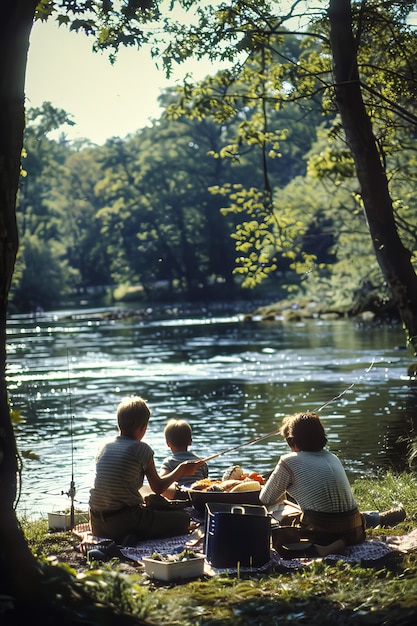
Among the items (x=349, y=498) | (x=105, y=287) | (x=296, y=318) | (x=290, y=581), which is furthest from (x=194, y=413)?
(x=105, y=287)

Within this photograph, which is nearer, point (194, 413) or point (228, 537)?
point (228, 537)

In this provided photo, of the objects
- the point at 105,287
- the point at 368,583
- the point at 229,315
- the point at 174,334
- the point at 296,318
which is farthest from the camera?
the point at 105,287

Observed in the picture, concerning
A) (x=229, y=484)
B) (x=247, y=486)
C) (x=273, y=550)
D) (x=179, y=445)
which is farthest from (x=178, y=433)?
(x=273, y=550)

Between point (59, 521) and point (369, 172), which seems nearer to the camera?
point (59, 521)

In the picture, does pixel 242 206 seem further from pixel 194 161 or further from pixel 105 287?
pixel 105 287

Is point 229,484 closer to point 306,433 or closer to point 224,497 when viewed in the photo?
point 224,497

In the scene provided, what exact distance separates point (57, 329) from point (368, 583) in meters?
43.8

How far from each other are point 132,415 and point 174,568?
149 cm

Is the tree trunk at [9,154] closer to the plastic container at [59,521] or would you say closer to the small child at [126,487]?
the small child at [126,487]

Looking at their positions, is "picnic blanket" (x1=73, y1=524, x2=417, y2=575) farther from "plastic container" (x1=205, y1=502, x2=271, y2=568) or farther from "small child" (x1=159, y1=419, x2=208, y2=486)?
"small child" (x1=159, y1=419, x2=208, y2=486)

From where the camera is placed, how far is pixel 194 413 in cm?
1825

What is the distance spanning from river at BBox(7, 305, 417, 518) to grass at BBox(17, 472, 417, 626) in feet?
3.32

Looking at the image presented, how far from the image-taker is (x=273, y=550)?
6.69 meters

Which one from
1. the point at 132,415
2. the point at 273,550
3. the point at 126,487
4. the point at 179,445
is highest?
the point at 132,415
